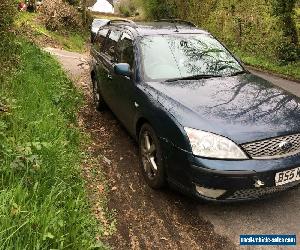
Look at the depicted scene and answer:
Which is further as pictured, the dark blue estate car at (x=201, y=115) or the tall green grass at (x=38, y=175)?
the dark blue estate car at (x=201, y=115)

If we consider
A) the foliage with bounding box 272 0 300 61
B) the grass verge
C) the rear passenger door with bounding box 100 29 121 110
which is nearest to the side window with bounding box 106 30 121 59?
the rear passenger door with bounding box 100 29 121 110

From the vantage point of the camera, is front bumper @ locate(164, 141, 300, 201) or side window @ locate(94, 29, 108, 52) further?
side window @ locate(94, 29, 108, 52)

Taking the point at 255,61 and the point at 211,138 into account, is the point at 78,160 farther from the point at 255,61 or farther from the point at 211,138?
the point at 255,61

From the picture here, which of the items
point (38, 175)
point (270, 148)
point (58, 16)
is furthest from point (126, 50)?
point (58, 16)

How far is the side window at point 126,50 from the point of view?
5.74m

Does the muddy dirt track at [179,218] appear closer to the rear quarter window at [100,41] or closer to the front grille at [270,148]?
the front grille at [270,148]

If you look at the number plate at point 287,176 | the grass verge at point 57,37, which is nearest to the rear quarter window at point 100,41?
the number plate at point 287,176

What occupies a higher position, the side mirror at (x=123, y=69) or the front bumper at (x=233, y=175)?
the side mirror at (x=123, y=69)

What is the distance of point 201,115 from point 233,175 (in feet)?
2.37

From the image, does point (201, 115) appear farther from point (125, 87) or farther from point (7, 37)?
point (7, 37)

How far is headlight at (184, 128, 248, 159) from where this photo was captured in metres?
4.00

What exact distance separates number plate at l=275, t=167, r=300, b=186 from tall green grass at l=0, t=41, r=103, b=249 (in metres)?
1.83

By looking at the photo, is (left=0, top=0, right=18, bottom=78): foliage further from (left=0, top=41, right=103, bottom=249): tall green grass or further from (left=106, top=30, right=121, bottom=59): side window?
(left=106, top=30, right=121, bottom=59): side window

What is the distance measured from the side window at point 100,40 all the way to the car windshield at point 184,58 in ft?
6.12
